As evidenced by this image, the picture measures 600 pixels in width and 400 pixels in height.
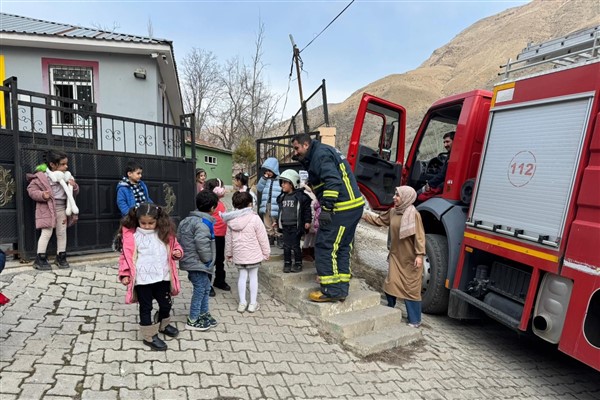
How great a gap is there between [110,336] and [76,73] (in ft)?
27.4

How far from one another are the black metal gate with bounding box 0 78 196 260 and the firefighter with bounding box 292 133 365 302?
2992 mm

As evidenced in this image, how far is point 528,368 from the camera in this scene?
149 inches

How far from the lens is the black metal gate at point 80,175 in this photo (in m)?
4.42

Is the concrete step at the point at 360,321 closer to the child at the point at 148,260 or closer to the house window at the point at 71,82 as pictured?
the child at the point at 148,260

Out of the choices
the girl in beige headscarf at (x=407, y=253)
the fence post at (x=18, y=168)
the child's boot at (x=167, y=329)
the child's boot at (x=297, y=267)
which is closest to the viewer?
the child's boot at (x=167, y=329)

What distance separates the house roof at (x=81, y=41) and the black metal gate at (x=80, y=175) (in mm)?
3455

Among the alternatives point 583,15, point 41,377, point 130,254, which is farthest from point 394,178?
point 583,15

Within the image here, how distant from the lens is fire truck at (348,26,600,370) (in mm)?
2961

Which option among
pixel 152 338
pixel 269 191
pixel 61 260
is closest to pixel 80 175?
pixel 61 260

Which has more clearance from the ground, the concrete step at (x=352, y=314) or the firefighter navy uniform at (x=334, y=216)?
the firefighter navy uniform at (x=334, y=216)

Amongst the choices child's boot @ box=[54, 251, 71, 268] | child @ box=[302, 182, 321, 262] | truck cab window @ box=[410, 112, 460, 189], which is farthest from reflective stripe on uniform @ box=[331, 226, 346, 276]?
child's boot @ box=[54, 251, 71, 268]

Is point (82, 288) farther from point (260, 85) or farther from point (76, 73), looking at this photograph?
point (260, 85)

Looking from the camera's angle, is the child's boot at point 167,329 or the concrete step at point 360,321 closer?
the child's boot at point 167,329

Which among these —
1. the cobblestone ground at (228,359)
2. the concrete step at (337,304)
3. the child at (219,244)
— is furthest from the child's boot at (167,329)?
the concrete step at (337,304)
